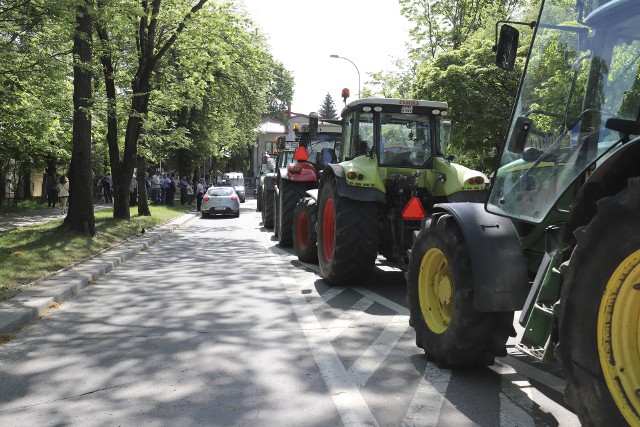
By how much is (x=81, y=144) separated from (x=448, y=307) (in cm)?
1163

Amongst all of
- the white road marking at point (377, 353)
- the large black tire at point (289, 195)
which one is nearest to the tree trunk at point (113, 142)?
the large black tire at point (289, 195)

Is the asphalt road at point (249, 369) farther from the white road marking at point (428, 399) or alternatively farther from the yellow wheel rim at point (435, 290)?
the yellow wheel rim at point (435, 290)

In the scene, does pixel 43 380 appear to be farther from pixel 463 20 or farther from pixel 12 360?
pixel 463 20

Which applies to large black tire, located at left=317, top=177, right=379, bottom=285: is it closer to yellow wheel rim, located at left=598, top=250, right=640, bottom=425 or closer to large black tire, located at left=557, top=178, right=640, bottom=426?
large black tire, located at left=557, top=178, right=640, bottom=426

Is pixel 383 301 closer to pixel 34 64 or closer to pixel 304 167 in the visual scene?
pixel 304 167

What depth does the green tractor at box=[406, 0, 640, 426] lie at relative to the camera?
2820mm

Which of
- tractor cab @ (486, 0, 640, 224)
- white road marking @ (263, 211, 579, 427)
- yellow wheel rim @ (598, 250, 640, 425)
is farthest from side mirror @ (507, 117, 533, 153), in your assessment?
white road marking @ (263, 211, 579, 427)

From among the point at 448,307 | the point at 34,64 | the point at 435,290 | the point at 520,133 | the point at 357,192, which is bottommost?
the point at 448,307

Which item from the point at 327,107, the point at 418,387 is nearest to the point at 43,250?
the point at 418,387

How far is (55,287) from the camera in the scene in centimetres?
850

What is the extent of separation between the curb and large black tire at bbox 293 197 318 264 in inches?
139

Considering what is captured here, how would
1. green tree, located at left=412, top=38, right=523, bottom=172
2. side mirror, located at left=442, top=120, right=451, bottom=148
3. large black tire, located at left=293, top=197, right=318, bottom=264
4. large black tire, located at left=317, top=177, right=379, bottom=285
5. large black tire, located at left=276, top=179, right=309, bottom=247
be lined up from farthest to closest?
green tree, located at left=412, top=38, right=523, bottom=172 → large black tire, located at left=276, top=179, right=309, bottom=247 → large black tire, located at left=293, top=197, right=318, bottom=264 → side mirror, located at left=442, top=120, right=451, bottom=148 → large black tire, located at left=317, top=177, right=379, bottom=285

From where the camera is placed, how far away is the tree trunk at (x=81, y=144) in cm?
1364

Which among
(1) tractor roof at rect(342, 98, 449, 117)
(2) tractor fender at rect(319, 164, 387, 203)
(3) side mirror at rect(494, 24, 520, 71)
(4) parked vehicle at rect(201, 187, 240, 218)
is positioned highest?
(1) tractor roof at rect(342, 98, 449, 117)
